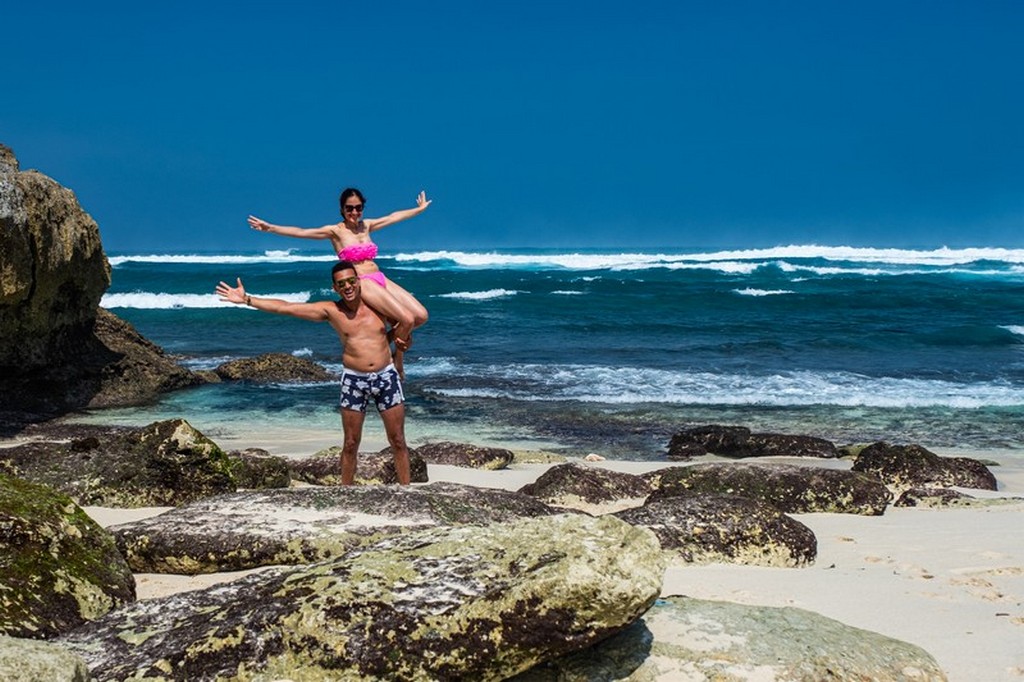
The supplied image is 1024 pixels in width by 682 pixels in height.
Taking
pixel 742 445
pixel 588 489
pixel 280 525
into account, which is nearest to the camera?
pixel 280 525

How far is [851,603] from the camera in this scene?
4.28 m

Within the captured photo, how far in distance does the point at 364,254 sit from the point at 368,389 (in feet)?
3.22

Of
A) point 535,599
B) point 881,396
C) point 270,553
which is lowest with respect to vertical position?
point 881,396

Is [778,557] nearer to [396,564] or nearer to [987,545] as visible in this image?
[987,545]

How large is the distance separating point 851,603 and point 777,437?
21.7 feet

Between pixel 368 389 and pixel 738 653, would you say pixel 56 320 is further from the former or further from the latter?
pixel 738 653

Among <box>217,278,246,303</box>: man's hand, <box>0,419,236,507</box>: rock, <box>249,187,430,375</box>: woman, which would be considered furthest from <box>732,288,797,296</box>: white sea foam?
<box>217,278,246,303</box>: man's hand

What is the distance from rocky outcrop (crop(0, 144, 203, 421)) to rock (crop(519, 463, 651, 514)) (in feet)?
22.4

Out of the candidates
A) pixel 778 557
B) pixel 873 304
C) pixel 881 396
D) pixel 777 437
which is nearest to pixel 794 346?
pixel 881 396

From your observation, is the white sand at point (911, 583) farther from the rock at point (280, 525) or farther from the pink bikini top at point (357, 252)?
the pink bikini top at point (357, 252)

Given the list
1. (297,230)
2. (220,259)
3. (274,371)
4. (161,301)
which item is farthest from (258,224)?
(220,259)

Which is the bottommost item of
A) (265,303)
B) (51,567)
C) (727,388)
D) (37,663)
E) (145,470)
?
(727,388)

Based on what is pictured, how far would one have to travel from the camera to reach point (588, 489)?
752 cm

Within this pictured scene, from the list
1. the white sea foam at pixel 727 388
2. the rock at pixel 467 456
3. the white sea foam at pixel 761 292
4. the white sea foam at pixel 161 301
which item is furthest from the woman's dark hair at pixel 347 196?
the white sea foam at pixel 761 292
